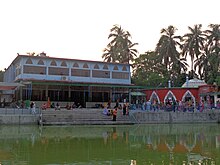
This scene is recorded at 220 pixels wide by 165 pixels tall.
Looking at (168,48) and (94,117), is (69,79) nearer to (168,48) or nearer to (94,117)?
(94,117)

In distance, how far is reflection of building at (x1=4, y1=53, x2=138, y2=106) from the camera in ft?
95.5

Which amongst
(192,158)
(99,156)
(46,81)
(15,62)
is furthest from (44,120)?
(192,158)

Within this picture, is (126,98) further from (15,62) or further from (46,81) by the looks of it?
(15,62)

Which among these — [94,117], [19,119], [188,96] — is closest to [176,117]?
[94,117]

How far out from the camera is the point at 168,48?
45031mm

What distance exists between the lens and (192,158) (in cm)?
1002

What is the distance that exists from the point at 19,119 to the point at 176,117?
12909mm

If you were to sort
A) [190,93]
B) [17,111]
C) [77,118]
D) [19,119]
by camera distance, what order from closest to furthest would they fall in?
[19,119]
[17,111]
[77,118]
[190,93]

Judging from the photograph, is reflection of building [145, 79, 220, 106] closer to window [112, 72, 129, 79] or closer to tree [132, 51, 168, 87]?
window [112, 72, 129, 79]

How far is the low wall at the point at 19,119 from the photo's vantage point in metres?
22.8

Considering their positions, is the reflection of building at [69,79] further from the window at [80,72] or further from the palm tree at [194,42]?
the palm tree at [194,42]

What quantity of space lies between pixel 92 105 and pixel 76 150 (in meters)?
19.7

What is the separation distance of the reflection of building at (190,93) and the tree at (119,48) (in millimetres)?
10150

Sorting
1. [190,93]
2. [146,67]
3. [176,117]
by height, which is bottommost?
[176,117]
